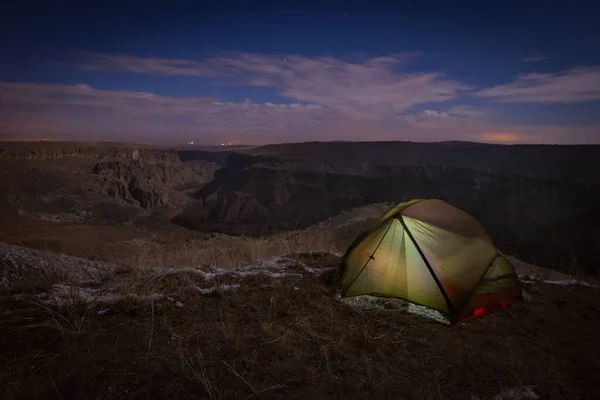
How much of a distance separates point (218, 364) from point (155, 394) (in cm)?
62

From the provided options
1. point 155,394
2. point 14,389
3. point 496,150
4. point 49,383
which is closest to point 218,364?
point 155,394

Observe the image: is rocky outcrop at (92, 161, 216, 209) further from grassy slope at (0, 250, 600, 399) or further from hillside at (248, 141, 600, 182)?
grassy slope at (0, 250, 600, 399)

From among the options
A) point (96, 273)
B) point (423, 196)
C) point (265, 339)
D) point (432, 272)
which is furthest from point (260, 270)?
point (423, 196)

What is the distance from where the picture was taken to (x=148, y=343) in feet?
11.0

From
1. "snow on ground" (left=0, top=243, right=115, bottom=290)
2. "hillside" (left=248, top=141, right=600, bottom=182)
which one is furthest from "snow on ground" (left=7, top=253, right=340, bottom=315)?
"hillside" (left=248, top=141, right=600, bottom=182)

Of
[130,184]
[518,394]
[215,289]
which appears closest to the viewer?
[518,394]

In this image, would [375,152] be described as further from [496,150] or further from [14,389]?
[14,389]

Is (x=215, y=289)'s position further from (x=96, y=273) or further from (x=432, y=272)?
(x=96, y=273)

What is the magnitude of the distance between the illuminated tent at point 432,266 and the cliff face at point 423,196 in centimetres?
2715

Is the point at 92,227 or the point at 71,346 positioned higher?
the point at 71,346

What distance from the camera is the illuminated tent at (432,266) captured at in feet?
15.8

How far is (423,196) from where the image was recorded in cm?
4584

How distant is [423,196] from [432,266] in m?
43.8

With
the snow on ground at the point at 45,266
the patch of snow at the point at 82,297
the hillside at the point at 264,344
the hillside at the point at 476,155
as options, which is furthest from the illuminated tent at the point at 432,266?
the hillside at the point at 476,155
